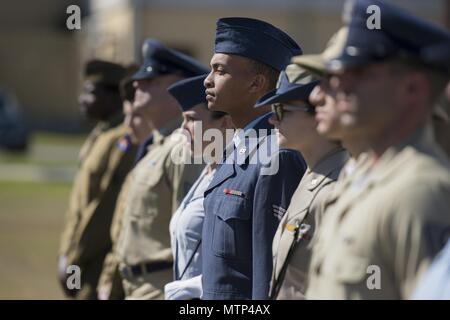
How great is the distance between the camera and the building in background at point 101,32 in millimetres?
39500

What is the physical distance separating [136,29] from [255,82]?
114 feet

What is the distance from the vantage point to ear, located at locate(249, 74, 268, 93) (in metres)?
5.70

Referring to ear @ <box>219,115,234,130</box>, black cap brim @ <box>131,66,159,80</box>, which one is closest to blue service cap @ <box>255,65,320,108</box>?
ear @ <box>219,115,234,130</box>

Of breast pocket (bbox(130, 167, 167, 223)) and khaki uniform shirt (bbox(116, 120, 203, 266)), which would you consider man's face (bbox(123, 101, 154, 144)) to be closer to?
khaki uniform shirt (bbox(116, 120, 203, 266))

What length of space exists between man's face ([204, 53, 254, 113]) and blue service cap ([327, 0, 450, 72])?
6.29ft

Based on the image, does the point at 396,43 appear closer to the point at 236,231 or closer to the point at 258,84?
the point at 236,231

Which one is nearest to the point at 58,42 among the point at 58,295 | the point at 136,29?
the point at 136,29

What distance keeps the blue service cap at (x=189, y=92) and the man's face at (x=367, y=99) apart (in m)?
2.78

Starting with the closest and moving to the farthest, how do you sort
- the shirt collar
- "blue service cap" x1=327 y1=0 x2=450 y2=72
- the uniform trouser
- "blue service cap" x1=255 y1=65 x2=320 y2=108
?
"blue service cap" x1=327 y1=0 x2=450 y2=72 < "blue service cap" x1=255 y1=65 x2=320 y2=108 < the shirt collar < the uniform trouser

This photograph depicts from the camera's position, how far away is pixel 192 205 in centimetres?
611

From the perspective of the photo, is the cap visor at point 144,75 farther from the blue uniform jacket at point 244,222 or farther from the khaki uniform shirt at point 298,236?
the khaki uniform shirt at point 298,236

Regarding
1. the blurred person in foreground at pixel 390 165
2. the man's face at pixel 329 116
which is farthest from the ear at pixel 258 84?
the blurred person in foreground at pixel 390 165

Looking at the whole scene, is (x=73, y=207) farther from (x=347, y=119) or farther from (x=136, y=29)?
(x=136, y=29)

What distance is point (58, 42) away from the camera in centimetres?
5538
